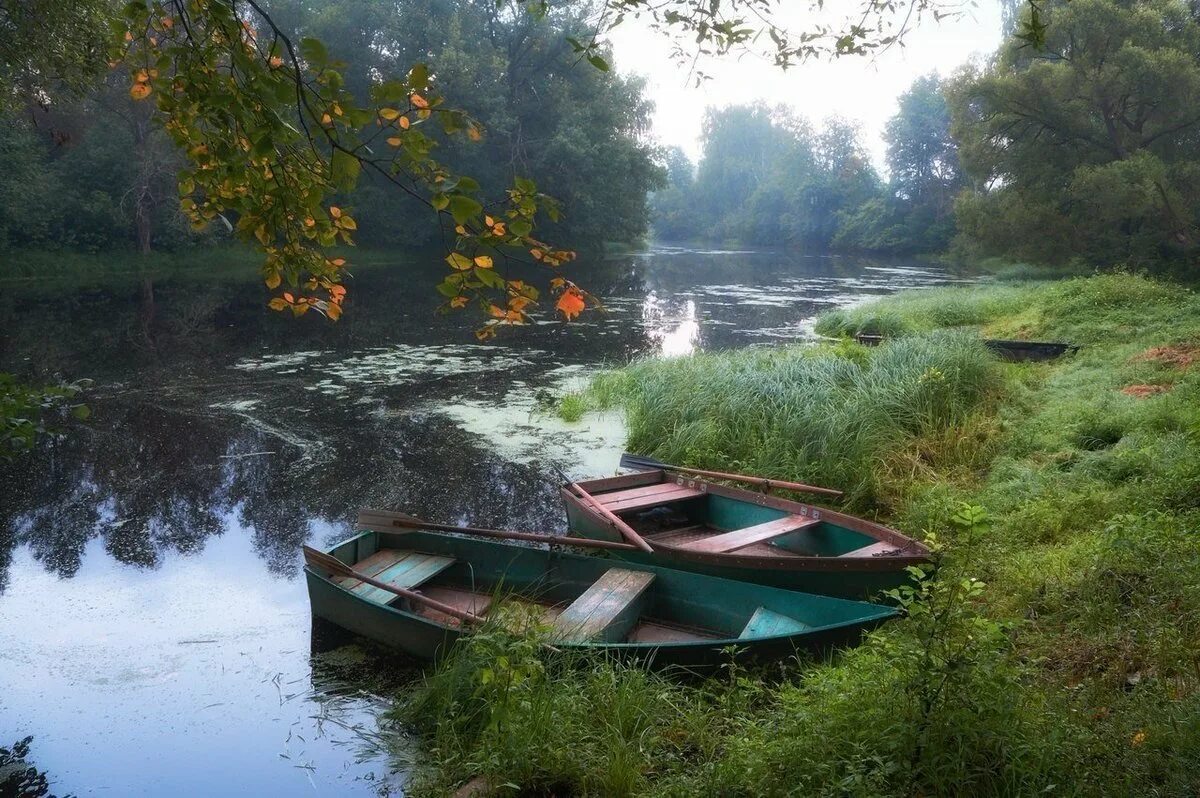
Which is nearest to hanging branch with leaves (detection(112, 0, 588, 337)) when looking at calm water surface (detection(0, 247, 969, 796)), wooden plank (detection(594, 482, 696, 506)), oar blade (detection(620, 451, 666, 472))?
calm water surface (detection(0, 247, 969, 796))

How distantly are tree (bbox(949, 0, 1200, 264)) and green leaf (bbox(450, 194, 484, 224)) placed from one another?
Answer: 19708 millimetres

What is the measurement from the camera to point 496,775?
11.6ft

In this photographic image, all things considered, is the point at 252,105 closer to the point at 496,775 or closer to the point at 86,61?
the point at 496,775

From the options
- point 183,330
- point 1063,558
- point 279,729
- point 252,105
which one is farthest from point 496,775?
point 183,330

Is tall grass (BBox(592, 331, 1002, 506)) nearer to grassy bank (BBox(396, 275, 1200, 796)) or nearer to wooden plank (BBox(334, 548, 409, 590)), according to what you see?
grassy bank (BBox(396, 275, 1200, 796))

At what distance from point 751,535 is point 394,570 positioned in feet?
7.26

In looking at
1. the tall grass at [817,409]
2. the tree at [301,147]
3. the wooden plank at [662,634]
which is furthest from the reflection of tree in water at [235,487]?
the tree at [301,147]

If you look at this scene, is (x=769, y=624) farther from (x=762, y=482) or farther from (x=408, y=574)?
(x=762, y=482)

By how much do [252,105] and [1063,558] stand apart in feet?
14.5

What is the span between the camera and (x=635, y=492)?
666cm

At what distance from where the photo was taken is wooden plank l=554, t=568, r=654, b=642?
4.46 meters

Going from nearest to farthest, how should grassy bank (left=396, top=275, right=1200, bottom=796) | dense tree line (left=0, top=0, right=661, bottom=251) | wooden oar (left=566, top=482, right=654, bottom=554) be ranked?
1. grassy bank (left=396, top=275, right=1200, bottom=796)
2. wooden oar (left=566, top=482, right=654, bottom=554)
3. dense tree line (left=0, top=0, right=661, bottom=251)

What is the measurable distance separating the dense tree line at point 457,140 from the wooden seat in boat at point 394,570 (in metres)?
23.1

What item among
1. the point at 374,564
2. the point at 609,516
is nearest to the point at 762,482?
the point at 609,516
